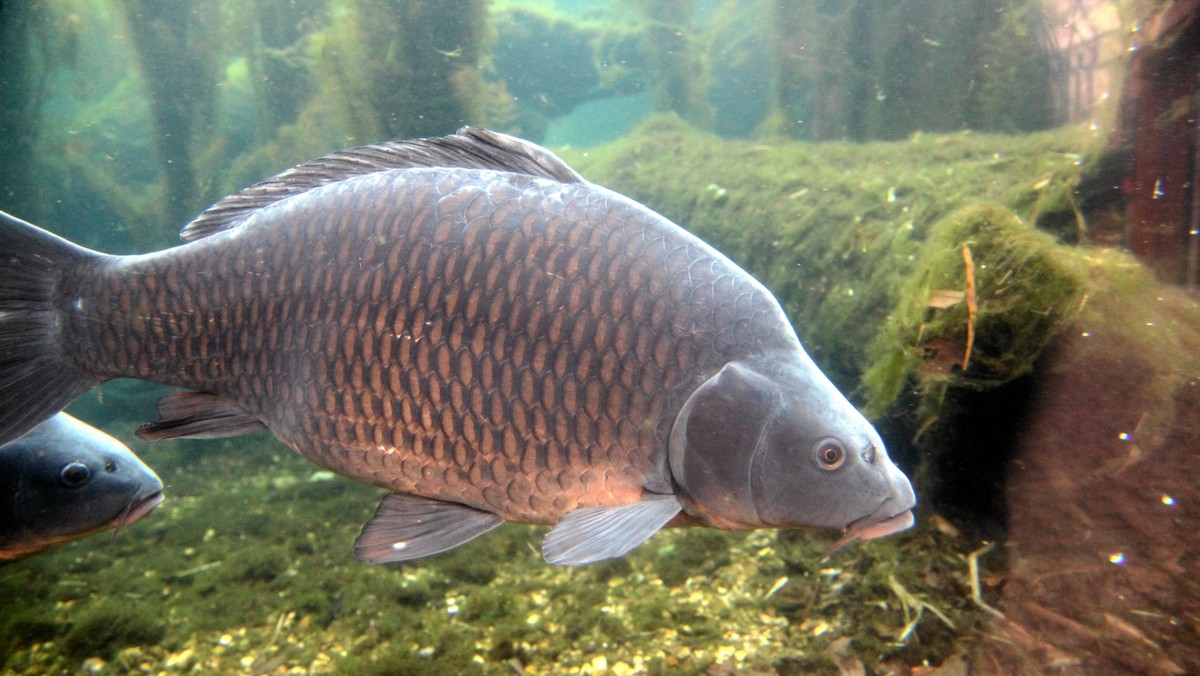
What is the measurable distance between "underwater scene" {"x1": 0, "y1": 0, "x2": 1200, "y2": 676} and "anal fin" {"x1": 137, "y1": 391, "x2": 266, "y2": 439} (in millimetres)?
14

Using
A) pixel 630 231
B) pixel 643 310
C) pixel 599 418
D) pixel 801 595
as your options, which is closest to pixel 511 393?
pixel 599 418

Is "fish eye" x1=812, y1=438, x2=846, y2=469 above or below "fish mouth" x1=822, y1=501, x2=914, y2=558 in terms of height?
above

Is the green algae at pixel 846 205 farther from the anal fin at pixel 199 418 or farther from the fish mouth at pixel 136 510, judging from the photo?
the fish mouth at pixel 136 510

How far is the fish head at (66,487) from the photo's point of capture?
2.89m

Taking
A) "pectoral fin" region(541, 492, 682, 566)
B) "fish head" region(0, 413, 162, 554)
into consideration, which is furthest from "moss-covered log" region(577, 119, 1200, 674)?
"fish head" region(0, 413, 162, 554)

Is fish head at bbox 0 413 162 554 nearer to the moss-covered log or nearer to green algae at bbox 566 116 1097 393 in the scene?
the moss-covered log

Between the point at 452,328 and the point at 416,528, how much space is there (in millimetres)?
678

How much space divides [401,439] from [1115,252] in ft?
16.1

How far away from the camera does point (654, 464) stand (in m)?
1.99

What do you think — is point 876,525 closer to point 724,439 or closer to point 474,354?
point 724,439

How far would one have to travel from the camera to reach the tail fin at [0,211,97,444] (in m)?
2.29

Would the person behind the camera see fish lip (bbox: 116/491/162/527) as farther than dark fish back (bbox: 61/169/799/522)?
Yes

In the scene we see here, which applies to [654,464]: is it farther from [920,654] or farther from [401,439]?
[920,654]

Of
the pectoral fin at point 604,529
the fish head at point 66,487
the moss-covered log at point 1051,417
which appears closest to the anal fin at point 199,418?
the fish head at point 66,487
